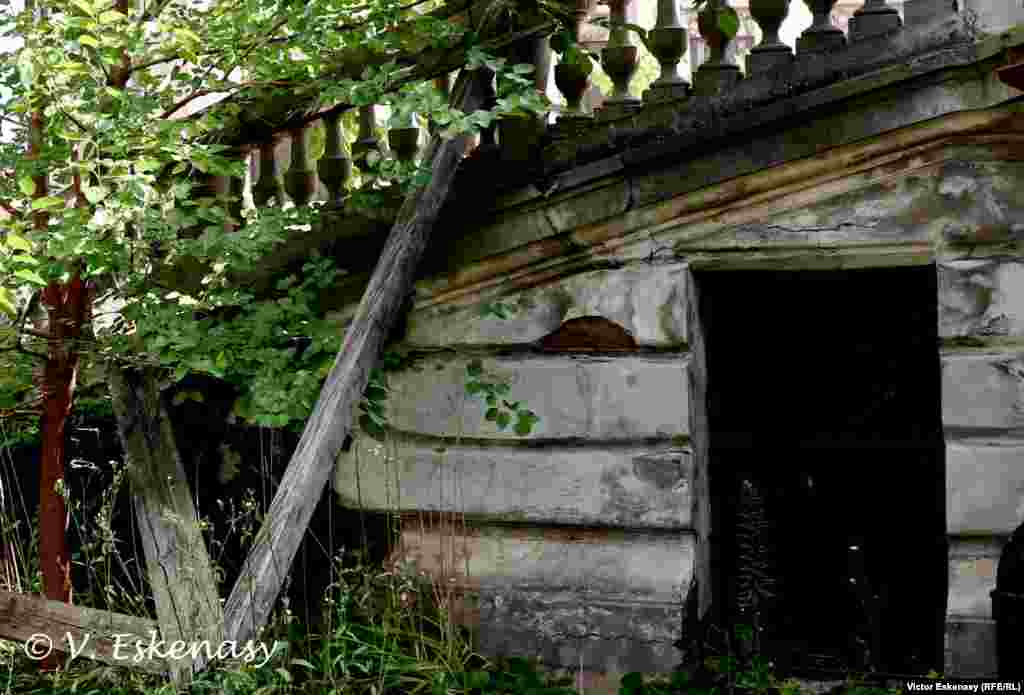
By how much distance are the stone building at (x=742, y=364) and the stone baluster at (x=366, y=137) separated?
436 mm

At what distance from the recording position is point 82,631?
4742 mm

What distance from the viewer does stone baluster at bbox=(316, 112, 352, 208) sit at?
5492 mm

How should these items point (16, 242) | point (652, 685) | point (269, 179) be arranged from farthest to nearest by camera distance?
point (269, 179)
point (652, 685)
point (16, 242)

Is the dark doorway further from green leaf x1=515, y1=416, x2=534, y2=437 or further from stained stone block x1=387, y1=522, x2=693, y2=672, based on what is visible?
green leaf x1=515, y1=416, x2=534, y2=437

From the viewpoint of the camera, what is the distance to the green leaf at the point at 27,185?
4859 mm

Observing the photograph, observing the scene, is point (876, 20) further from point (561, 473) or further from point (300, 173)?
point (300, 173)

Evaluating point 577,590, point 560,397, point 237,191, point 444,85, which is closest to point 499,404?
point 560,397

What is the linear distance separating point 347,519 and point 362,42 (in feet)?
6.25

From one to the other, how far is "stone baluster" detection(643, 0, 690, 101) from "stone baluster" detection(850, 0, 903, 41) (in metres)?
0.63

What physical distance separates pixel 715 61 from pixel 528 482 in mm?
1729

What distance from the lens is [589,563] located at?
16.7 ft

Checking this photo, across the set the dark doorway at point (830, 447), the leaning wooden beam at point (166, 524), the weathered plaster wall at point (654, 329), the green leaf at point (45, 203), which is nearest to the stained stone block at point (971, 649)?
the weathered plaster wall at point (654, 329)

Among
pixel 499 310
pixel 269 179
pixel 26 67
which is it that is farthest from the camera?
pixel 269 179

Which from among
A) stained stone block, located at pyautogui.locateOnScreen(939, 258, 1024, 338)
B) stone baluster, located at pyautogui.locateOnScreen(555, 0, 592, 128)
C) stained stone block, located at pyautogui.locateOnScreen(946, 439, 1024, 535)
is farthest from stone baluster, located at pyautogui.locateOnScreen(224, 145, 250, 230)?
stained stone block, located at pyautogui.locateOnScreen(946, 439, 1024, 535)
